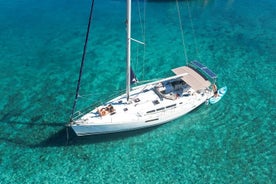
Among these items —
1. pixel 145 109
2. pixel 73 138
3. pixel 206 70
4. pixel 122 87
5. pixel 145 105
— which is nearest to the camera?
pixel 73 138

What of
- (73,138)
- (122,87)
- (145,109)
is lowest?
(73,138)

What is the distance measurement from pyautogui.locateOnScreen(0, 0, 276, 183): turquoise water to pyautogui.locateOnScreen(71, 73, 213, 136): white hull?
4.72 ft

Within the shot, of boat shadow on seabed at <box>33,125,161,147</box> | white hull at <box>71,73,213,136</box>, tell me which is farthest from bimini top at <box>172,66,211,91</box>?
boat shadow on seabed at <box>33,125,161,147</box>

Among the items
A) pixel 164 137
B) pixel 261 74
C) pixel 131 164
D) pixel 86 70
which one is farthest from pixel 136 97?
pixel 261 74

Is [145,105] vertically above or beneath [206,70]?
beneath

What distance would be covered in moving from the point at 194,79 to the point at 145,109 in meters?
5.90

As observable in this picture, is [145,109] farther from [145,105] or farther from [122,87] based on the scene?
[122,87]

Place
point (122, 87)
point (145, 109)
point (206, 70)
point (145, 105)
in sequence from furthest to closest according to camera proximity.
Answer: point (122, 87)
point (206, 70)
point (145, 105)
point (145, 109)

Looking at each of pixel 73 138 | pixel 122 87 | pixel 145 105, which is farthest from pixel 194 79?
pixel 73 138

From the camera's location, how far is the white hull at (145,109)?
22.0 meters

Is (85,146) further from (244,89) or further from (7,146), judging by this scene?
(244,89)

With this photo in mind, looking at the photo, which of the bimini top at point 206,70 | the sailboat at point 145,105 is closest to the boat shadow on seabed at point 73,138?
the sailboat at point 145,105

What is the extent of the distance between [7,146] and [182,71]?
57.9ft

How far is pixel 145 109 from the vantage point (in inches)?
923
